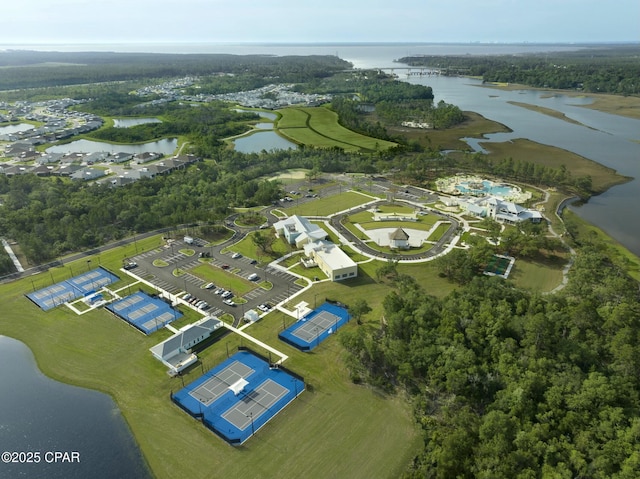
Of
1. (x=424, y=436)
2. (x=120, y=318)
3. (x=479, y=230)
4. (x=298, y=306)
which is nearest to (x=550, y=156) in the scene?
(x=479, y=230)

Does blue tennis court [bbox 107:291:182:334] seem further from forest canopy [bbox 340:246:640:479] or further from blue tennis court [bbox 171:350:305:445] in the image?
forest canopy [bbox 340:246:640:479]

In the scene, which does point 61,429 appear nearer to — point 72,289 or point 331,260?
point 72,289

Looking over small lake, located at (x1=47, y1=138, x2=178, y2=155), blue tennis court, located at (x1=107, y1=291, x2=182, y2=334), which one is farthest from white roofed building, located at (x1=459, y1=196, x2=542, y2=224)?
small lake, located at (x1=47, y1=138, x2=178, y2=155)

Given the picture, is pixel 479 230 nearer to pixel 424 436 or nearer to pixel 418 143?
pixel 424 436

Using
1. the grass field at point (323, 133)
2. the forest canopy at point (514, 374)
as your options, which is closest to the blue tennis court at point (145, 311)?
the forest canopy at point (514, 374)

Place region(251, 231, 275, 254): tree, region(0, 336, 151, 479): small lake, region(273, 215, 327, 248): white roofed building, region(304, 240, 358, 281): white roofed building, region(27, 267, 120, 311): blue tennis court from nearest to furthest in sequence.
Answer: region(0, 336, 151, 479): small lake → region(27, 267, 120, 311): blue tennis court → region(304, 240, 358, 281): white roofed building → region(251, 231, 275, 254): tree → region(273, 215, 327, 248): white roofed building
